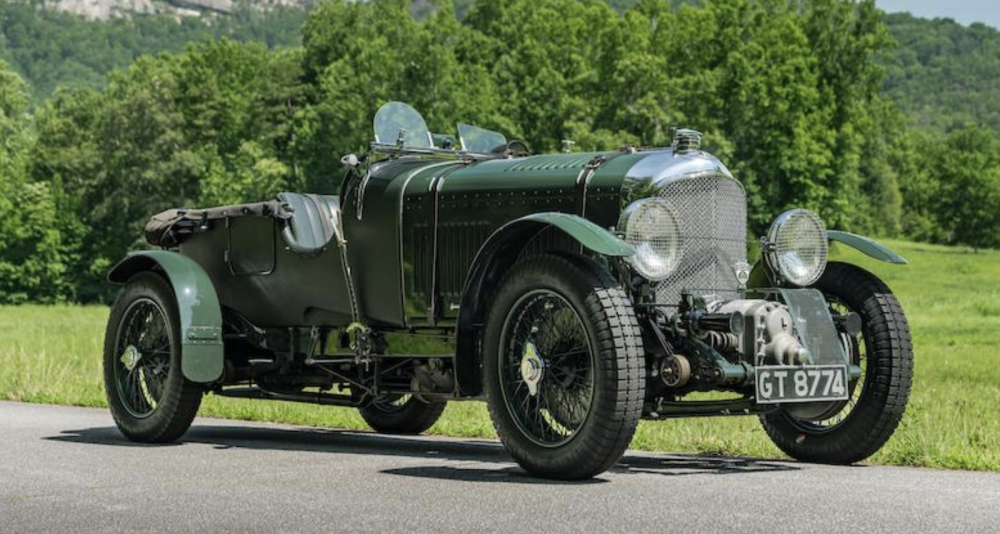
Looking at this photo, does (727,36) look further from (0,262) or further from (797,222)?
(797,222)

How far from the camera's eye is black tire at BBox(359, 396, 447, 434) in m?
10.3

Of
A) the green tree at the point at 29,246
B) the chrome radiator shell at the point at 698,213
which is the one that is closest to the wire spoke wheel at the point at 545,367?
the chrome radiator shell at the point at 698,213

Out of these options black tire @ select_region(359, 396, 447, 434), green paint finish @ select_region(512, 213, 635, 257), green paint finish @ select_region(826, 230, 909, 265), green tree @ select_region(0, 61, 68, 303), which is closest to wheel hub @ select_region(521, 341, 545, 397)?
green paint finish @ select_region(512, 213, 635, 257)

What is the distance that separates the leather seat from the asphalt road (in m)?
1.43

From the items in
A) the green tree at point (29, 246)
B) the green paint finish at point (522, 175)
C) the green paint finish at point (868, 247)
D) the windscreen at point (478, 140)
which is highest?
the windscreen at point (478, 140)

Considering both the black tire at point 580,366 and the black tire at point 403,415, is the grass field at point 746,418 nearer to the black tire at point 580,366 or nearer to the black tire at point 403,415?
the black tire at point 403,415

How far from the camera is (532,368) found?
716 cm

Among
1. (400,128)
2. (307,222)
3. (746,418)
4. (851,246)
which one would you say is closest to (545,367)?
(851,246)

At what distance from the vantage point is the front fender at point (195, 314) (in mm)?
9078

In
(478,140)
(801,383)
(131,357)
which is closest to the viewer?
(801,383)

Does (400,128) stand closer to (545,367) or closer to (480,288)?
(480,288)

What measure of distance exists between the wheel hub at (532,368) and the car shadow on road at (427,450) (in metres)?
0.48

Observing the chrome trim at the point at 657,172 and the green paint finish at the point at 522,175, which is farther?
the green paint finish at the point at 522,175

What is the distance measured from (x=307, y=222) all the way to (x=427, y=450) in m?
1.82
